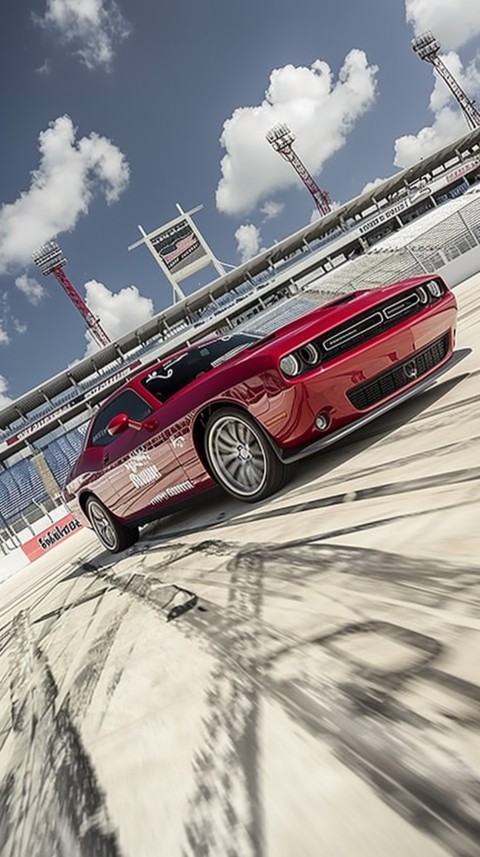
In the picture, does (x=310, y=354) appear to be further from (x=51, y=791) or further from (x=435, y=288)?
(x=51, y=791)

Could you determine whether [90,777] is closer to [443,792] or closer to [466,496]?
[443,792]

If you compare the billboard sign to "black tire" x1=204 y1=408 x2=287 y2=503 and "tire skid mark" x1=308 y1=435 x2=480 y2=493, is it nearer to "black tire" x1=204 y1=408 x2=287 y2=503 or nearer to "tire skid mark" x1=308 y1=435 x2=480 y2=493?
"black tire" x1=204 y1=408 x2=287 y2=503

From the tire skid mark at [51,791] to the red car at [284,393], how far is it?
170cm

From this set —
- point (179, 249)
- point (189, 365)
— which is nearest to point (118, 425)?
point (189, 365)

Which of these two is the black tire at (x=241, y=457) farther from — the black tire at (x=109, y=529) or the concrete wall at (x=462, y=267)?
the concrete wall at (x=462, y=267)

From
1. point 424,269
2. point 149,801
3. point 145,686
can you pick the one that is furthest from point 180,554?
point 424,269

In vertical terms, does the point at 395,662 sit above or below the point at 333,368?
below

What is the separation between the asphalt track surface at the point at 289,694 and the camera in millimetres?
1018

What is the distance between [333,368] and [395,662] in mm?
2148

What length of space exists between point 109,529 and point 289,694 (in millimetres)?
4475

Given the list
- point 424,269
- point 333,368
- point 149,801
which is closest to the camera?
point 149,801

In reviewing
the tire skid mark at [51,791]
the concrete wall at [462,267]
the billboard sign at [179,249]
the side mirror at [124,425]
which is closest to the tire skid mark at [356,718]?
the tire skid mark at [51,791]

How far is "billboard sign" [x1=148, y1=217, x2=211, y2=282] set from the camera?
200 feet

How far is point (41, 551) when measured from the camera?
15234 mm
